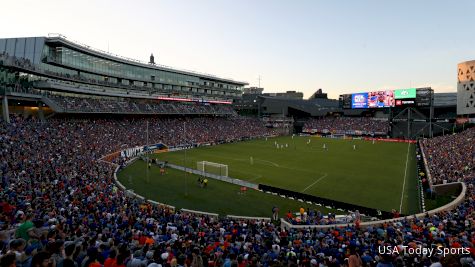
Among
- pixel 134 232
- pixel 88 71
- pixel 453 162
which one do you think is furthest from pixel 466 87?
pixel 88 71

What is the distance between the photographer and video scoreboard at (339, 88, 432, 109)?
6381 centimetres

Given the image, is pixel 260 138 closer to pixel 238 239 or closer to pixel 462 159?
pixel 462 159

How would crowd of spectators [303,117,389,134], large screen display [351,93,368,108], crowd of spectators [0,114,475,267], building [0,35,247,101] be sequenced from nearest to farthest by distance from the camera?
crowd of spectators [0,114,475,267], building [0,35,247,101], large screen display [351,93,368,108], crowd of spectators [303,117,389,134]

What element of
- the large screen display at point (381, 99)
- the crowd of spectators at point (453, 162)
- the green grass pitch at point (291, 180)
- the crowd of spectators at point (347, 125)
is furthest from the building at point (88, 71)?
the crowd of spectators at point (453, 162)

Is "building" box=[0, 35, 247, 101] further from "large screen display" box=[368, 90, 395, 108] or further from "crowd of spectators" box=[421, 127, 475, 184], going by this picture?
"crowd of spectators" box=[421, 127, 475, 184]

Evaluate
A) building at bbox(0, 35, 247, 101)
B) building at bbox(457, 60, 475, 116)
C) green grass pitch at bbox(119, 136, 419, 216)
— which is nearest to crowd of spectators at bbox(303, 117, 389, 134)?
building at bbox(457, 60, 475, 116)

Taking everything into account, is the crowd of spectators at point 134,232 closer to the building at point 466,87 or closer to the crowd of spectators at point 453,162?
the crowd of spectators at point 453,162

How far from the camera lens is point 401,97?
2623 inches

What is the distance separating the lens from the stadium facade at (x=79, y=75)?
43.6 metres

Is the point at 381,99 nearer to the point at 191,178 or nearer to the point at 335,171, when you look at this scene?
the point at 335,171

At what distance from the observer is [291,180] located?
30.8 metres

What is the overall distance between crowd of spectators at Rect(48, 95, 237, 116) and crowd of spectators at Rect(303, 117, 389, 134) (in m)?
29.4

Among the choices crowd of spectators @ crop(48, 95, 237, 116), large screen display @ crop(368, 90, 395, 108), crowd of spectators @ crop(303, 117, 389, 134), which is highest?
large screen display @ crop(368, 90, 395, 108)

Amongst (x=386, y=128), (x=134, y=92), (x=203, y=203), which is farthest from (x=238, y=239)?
(x=386, y=128)
